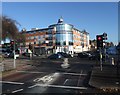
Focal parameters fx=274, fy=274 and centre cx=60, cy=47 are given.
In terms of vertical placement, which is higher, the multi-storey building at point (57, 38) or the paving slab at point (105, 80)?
the multi-storey building at point (57, 38)

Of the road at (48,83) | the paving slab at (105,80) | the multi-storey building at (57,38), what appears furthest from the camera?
the multi-storey building at (57,38)

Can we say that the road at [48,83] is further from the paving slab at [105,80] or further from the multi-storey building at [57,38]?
the multi-storey building at [57,38]

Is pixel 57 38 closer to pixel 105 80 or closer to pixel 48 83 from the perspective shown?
pixel 48 83

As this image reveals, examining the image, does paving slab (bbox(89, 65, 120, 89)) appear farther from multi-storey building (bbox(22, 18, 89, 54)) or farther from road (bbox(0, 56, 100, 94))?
multi-storey building (bbox(22, 18, 89, 54))

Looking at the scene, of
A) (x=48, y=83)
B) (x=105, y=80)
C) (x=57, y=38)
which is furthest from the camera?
(x=57, y=38)

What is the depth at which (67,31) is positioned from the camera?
11669 cm

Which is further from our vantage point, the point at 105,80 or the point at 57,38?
the point at 57,38

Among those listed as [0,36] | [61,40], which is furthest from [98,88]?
[61,40]

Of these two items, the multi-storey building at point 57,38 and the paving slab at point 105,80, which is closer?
the paving slab at point 105,80

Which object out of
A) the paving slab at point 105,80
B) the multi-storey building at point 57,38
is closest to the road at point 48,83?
the paving slab at point 105,80

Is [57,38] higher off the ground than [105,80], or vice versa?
[57,38]

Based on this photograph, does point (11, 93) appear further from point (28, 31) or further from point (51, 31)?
point (28, 31)

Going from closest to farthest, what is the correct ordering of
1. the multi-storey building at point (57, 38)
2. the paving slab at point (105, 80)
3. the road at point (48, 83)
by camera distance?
1. the road at point (48, 83)
2. the paving slab at point (105, 80)
3. the multi-storey building at point (57, 38)

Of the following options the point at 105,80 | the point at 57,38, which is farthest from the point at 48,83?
the point at 57,38
